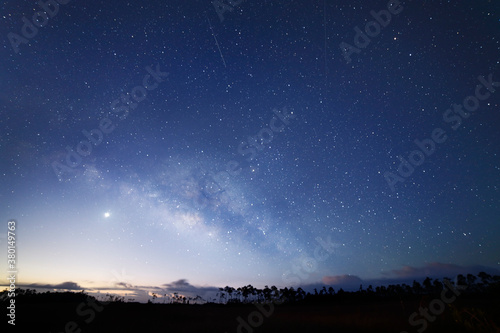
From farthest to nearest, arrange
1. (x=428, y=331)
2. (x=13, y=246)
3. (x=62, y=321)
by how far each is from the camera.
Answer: (x=62, y=321) → (x=428, y=331) → (x=13, y=246)

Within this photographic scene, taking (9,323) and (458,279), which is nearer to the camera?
(9,323)

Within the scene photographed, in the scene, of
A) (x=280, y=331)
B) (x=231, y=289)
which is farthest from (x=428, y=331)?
(x=231, y=289)

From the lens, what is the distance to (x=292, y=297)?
150 meters

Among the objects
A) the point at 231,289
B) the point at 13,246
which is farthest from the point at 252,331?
the point at 231,289

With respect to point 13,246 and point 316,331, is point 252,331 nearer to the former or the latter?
point 316,331

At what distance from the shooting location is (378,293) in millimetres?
141250

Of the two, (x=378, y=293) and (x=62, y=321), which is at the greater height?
(x=62, y=321)

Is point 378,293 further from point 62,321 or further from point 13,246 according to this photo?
point 13,246

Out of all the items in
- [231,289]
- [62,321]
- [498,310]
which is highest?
[498,310]

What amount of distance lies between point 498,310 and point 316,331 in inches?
958

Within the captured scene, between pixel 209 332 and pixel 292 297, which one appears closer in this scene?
pixel 209 332

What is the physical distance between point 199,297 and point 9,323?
12649 centimetres

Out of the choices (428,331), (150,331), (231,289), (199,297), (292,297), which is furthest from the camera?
(231,289)

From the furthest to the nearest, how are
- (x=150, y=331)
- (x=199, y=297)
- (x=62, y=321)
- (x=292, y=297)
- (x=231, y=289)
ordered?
(x=231, y=289) < (x=292, y=297) < (x=199, y=297) < (x=62, y=321) < (x=150, y=331)
